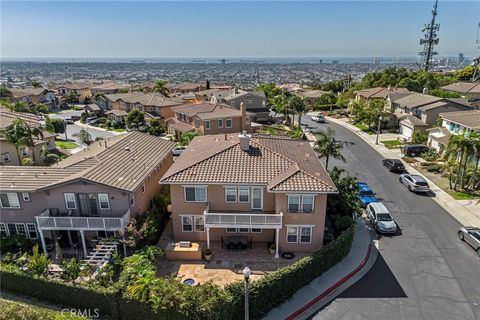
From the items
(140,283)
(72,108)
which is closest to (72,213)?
(140,283)

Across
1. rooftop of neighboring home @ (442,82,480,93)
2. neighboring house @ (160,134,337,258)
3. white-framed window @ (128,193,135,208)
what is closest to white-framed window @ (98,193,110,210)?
white-framed window @ (128,193,135,208)

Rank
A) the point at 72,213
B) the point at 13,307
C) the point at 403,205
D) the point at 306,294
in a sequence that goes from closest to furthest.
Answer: the point at 13,307, the point at 306,294, the point at 72,213, the point at 403,205

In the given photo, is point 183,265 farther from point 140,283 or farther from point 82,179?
point 82,179

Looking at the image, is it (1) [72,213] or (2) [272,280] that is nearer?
(2) [272,280]

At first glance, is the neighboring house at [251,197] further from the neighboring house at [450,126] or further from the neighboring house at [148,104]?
the neighboring house at [148,104]

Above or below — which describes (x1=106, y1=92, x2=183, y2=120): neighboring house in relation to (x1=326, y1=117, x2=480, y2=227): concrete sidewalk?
above

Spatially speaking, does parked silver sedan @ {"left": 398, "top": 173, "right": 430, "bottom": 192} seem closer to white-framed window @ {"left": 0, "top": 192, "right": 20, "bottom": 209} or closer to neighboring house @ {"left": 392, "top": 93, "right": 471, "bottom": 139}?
neighboring house @ {"left": 392, "top": 93, "right": 471, "bottom": 139}

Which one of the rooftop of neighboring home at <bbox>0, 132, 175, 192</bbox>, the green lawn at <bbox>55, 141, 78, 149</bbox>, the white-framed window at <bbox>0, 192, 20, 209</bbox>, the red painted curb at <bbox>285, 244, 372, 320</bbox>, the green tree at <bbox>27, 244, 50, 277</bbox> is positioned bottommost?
the green lawn at <bbox>55, 141, 78, 149</bbox>
